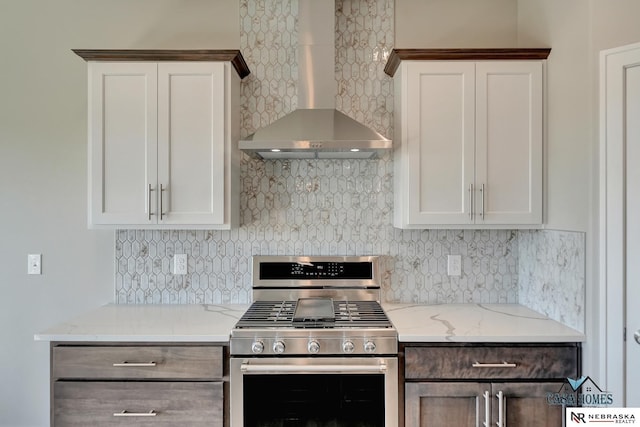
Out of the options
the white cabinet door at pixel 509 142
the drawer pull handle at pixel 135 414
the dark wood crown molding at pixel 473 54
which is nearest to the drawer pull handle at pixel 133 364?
the drawer pull handle at pixel 135 414

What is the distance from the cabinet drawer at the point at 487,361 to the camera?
70.9 inches

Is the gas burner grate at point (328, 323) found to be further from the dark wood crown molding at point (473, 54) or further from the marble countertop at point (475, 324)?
the dark wood crown molding at point (473, 54)

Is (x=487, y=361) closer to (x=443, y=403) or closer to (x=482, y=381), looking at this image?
(x=482, y=381)

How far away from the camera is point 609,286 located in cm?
172

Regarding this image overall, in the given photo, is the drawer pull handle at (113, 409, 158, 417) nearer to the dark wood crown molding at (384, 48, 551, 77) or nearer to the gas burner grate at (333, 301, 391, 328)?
the gas burner grate at (333, 301, 391, 328)

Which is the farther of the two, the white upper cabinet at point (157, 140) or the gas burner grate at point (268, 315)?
the white upper cabinet at point (157, 140)

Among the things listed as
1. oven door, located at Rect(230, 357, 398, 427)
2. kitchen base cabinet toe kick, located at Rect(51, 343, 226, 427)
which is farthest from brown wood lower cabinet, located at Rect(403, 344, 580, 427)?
kitchen base cabinet toe kick, located at Rect(51, 343, 226, 427)

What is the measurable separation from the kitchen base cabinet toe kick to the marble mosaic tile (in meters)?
1.69

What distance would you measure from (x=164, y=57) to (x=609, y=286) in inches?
95.1

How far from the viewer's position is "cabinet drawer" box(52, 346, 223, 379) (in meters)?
1.80

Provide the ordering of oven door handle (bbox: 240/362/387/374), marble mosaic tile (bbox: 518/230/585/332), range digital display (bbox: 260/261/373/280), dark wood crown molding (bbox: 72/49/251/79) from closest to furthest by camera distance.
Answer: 1. oven door handle (bbox: 240/362/387/374)
2. marble mosaic tile (bbox: 518/230/585/332)
3. dark wood crown molding (bbox: 72/49/251/79)
4. range digital display (bbox: 260/261/373/280)

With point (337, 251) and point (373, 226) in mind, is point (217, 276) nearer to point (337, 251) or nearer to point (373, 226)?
point (337, 251)

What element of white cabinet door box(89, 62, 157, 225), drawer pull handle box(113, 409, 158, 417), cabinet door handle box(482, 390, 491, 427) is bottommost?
drawer pull handle box(113, 409, 158, 417)

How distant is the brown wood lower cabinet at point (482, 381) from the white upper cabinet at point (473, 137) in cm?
67
